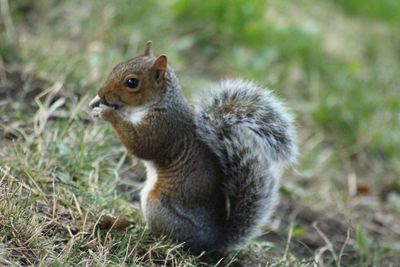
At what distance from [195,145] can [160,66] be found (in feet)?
1.18

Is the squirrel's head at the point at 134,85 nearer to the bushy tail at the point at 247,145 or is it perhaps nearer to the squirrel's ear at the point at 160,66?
the squirrel's ear at the point at 160,66

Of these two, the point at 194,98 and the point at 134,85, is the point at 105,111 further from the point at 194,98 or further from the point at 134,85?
the point at 194,98

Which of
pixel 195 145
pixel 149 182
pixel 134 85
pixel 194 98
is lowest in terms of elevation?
pixel 149 182

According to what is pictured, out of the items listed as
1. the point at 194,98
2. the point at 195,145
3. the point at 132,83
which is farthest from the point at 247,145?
the point at 132,83

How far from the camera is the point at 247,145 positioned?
3.24m

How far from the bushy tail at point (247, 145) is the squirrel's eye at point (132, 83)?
0.30 metres

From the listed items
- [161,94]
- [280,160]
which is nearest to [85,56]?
[161,94]

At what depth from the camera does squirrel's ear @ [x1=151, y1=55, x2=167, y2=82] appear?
129 inches

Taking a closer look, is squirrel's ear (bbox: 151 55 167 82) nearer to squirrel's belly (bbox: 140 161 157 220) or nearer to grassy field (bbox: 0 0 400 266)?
squirrel's belly (bbox: 140 161 157 220)

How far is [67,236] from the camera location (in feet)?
10.2

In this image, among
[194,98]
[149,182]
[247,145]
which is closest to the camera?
[247,145]

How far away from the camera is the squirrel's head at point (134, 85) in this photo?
3.27 metres

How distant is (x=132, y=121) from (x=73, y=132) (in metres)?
0.84

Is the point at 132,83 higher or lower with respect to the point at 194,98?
higher
